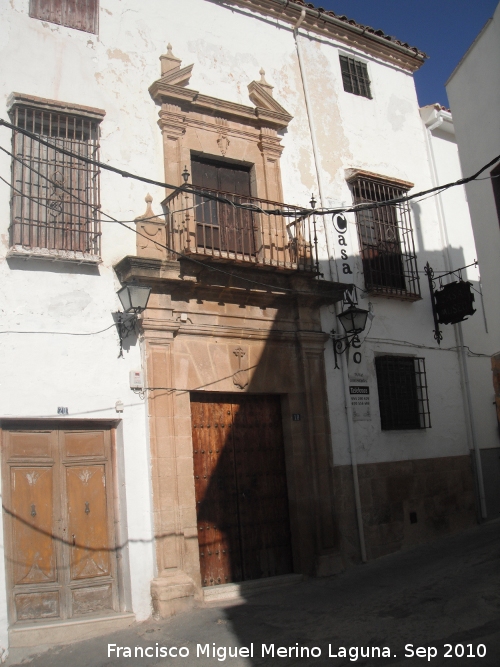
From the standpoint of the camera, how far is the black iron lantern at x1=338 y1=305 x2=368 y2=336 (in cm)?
941

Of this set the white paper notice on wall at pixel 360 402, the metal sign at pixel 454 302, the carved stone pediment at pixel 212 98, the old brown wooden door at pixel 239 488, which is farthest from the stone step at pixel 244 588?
the carved stone pediment at pixel 212 98

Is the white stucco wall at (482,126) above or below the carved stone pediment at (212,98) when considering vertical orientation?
below

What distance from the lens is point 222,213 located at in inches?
361

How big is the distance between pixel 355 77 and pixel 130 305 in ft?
20.3

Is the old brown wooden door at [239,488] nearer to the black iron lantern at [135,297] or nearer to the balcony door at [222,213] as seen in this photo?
the black iron lantern at [135,297]

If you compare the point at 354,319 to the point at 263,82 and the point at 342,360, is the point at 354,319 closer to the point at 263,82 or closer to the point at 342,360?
the point at 342,360

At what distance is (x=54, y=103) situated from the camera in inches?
319

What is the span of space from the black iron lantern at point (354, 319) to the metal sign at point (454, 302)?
1.87 m

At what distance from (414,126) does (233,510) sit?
7.23 metres

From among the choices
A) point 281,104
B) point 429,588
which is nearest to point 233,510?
point 429,588

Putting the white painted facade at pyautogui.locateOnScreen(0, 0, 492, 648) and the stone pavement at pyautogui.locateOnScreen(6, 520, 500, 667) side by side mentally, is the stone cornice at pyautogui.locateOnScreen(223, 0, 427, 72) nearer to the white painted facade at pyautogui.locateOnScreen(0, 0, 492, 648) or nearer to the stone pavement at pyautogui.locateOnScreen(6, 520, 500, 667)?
the white painted facade at pyautogui.locateOnScreen(0, 0, 492, 648)

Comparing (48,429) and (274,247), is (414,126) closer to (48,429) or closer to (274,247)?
(274,247)

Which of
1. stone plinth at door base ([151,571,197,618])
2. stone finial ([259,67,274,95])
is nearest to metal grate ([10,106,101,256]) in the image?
stone finial ([259,67,274,95])

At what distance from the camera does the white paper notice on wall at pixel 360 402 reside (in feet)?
31.7
